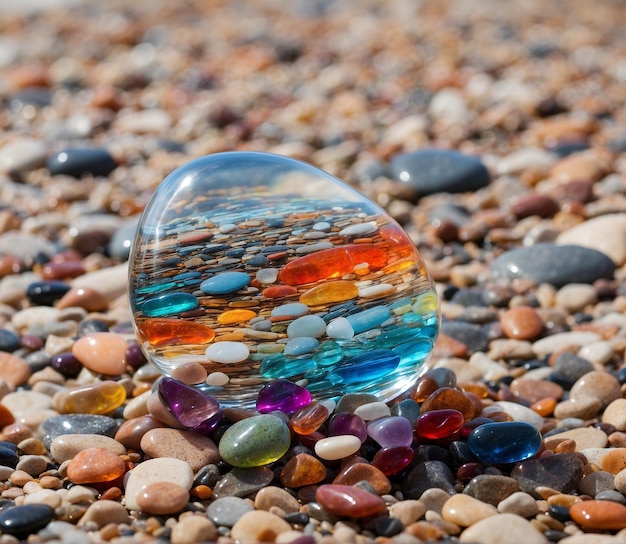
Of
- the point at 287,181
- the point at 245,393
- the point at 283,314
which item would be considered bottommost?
the point at 245,393

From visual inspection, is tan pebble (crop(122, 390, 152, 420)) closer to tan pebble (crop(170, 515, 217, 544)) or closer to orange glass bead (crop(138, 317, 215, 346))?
orange glass bead (crop(138, 317, 215, 346))

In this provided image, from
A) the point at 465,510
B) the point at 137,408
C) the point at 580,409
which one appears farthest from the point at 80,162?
the point at 465,510

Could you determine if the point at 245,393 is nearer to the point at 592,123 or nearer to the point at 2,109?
the point at 592,123

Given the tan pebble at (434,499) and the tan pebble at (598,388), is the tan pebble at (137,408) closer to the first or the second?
the tan pebble at (434,499)

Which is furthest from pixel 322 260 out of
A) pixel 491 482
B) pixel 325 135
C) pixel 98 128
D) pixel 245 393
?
pixel 98 128

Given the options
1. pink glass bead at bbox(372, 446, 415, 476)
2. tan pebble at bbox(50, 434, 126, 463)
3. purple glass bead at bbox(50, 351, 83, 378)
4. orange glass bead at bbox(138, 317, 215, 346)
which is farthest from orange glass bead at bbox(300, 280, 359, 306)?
purple glass bead at bbox(50, 351, 83, 378)

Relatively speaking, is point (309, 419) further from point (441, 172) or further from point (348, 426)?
point (441, 172)
